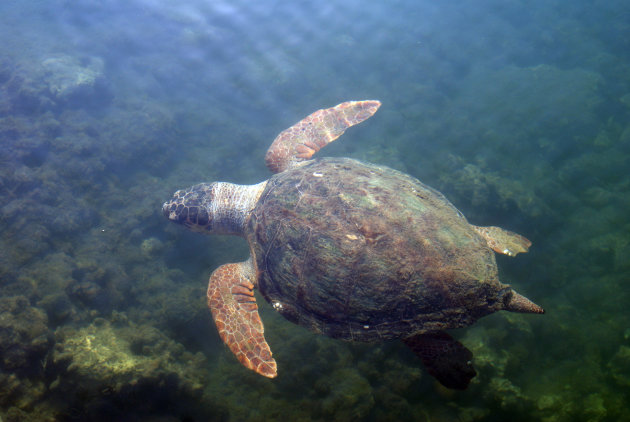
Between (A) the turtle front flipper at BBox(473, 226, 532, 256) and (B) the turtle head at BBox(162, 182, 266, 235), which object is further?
(B) the turtle head at BBox(162, 182, 266, 235)

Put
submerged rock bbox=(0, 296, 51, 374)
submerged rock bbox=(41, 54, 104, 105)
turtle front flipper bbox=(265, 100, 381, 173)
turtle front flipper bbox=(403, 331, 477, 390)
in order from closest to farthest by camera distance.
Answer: turtle front flipper bbox=(403, 331, 477, 390)
submerged rock bbox=(0, 296, 51, 374)
turtle front flipper bbox=(265, 100, 381, 173)
submerged rock bbox=(41, 54, 104, 105)

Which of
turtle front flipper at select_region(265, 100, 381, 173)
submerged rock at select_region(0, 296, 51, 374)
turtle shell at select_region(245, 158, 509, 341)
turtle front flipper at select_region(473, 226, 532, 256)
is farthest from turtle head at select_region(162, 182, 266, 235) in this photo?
turtle front flipper at select_region(473, 226, 532, 256)

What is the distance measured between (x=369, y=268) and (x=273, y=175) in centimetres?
241

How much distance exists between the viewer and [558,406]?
335cm

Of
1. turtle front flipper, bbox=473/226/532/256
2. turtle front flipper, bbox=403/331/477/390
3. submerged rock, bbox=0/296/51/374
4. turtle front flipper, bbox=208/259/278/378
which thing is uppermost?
turtle front flipper, bbox=473/226/532/256

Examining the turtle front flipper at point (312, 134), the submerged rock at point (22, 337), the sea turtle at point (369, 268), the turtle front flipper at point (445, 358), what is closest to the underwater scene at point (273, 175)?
the submerged rock at point (22, 337)

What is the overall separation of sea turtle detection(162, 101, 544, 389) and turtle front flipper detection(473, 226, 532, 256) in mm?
15

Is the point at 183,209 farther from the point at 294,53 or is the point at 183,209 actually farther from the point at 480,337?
the point at 294,53

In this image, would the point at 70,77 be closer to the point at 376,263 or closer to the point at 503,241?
the point at 376,263

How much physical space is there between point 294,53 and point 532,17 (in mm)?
10584

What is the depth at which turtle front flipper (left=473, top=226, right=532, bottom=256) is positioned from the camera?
3.30 m

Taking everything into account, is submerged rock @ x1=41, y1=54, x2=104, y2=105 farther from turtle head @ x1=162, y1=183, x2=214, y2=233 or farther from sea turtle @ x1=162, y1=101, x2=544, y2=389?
sea turtle @ x1=162, y1=101, x2=544, y2=389

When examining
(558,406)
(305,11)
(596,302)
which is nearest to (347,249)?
(558,406)

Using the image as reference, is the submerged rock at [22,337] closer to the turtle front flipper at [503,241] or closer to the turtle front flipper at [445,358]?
the turtle front flipper at [445,358]
